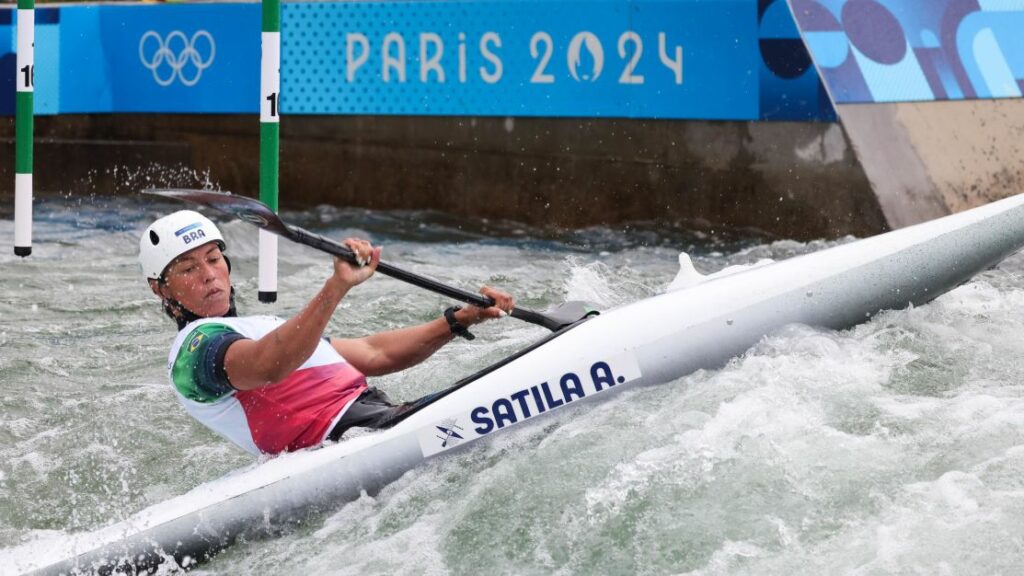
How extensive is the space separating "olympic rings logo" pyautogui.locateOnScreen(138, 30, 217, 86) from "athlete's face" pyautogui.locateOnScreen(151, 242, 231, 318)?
6070 millimetres

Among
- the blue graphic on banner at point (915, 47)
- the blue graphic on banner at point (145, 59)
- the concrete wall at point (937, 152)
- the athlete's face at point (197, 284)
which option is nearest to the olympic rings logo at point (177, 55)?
the blue graphic on banner at point (145, 59)

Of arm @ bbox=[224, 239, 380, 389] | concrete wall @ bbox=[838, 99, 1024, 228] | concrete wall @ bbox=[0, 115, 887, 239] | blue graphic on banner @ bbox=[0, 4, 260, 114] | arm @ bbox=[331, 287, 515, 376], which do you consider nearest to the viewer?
arm @ bbox=[224, 239, 380, 389]

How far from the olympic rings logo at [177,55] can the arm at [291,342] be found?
6390 millimetres

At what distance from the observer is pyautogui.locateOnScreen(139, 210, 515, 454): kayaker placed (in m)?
3.80

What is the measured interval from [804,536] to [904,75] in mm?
5481

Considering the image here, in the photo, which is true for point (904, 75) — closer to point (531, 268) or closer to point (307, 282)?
point (531, 268)

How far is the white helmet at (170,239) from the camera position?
4.05 metres

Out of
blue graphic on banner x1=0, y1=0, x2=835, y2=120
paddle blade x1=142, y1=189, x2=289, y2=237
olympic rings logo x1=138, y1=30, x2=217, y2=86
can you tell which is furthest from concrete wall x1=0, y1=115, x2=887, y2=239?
paddle blade x1=142, y1=189, x2=289, y2=237

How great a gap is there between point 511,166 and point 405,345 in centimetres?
473

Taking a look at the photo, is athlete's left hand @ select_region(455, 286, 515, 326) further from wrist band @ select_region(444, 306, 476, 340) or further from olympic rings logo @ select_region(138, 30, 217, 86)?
olympic rings logo @ select_region(138, 30, 217, 86)

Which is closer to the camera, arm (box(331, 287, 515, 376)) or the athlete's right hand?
the athlete's right hand

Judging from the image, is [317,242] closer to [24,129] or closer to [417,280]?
[417,280]

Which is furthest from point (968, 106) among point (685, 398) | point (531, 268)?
point (685, 398)

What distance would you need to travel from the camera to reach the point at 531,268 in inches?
314
